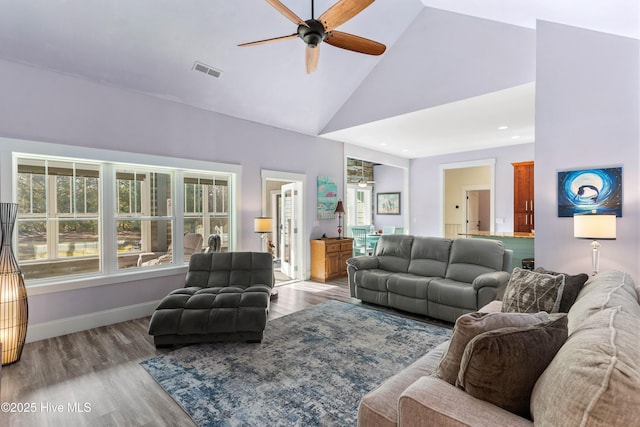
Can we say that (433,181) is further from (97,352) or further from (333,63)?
(97,352)

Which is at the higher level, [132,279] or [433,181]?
[433,181]

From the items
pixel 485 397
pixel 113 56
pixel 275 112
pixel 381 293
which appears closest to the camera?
pixel 485 397

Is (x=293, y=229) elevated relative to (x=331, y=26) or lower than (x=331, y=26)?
lower

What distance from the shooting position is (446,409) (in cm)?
113

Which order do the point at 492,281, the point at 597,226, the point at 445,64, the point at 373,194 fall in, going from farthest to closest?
the point at 373,194 → the point at 445,64 → the point at 492,281 → the point at 597,226

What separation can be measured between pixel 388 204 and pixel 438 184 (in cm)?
223

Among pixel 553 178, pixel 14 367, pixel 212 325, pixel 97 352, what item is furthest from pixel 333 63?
pixel 14 367

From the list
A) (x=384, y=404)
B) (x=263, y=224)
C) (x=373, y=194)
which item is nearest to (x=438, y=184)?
(x=373, y=194)

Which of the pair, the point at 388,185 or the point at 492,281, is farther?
the point at 388,185

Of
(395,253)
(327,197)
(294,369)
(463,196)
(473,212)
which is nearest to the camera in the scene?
(294,369)

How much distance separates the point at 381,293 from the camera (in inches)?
166

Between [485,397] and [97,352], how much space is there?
3.36 meters

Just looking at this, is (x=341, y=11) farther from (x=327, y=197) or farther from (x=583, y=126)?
(x=327, y=197)

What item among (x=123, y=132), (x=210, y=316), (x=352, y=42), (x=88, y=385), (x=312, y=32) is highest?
(x=352, y=42)
